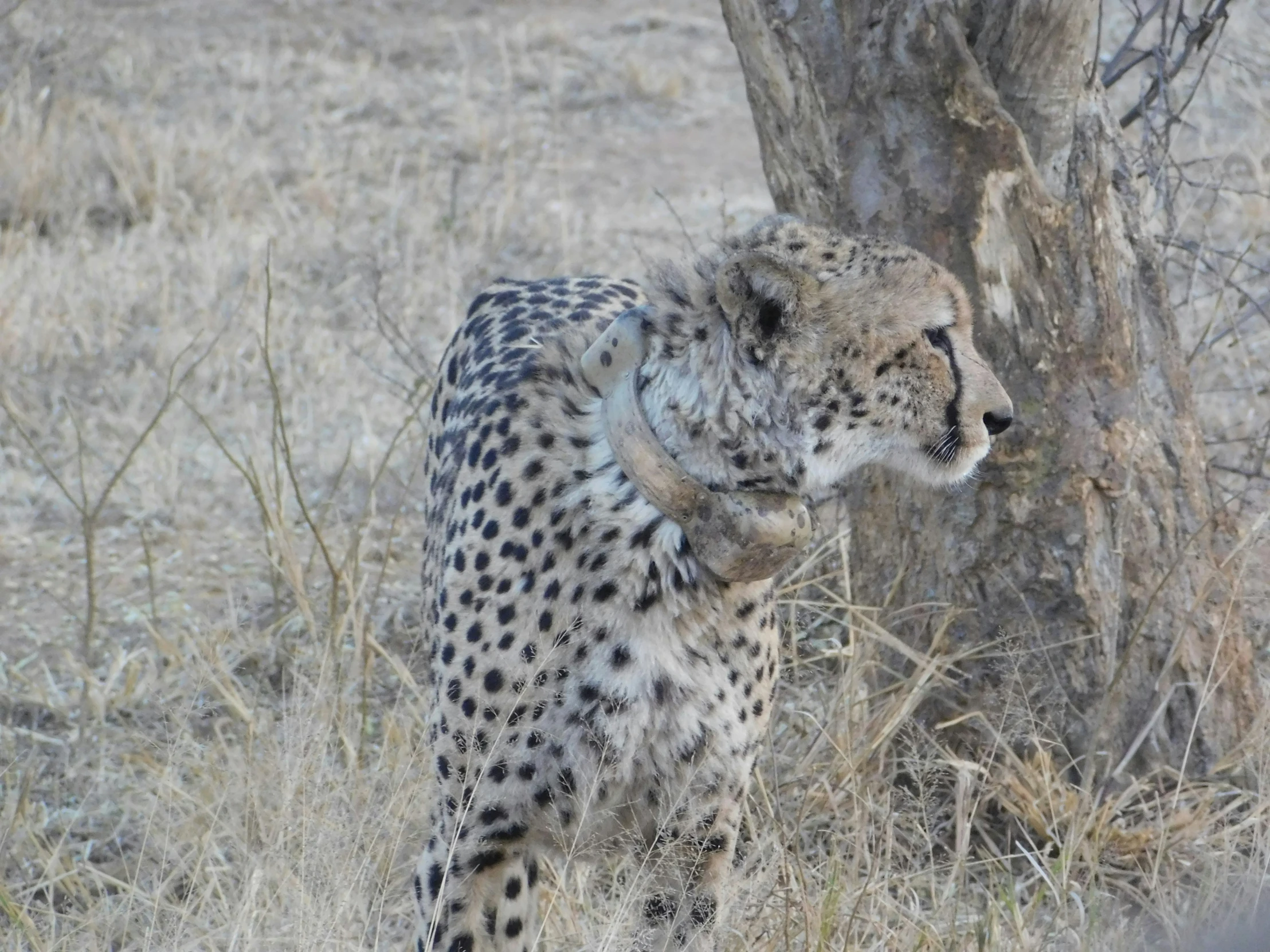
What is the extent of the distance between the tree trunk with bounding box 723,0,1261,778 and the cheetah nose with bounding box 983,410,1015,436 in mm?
469

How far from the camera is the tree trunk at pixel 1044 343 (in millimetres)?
2584

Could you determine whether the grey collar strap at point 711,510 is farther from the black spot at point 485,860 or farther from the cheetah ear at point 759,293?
the black spot at point 485,860

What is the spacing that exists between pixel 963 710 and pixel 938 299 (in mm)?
912

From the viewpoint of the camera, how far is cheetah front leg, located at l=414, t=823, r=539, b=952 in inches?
84.0

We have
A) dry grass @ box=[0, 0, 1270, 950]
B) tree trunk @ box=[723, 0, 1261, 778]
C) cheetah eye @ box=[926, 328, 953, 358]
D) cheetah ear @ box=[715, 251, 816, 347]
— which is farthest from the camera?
tree trunk @ box=[723, 0, 1261, 778]

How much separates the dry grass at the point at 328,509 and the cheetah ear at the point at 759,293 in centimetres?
75

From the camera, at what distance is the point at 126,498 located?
13.2 feet

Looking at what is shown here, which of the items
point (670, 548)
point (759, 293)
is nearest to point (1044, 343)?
point (759, 293)

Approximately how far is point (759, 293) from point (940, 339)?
0.27 metres

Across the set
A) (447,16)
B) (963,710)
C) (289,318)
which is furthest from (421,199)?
(963,710)

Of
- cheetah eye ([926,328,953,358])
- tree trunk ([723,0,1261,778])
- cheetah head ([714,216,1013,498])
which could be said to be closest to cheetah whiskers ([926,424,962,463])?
cheetah head ([714,216,1013,498])

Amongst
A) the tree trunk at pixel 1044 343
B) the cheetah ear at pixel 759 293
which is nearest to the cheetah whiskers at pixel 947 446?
the cheetah ear at pixel 759 293

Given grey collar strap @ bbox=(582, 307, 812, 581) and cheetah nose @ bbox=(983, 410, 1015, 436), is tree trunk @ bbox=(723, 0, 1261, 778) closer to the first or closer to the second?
cheetah nose @ bbox=(983, 410, 1015, 436)

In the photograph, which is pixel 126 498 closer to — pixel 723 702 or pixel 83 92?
pixel 723 702
